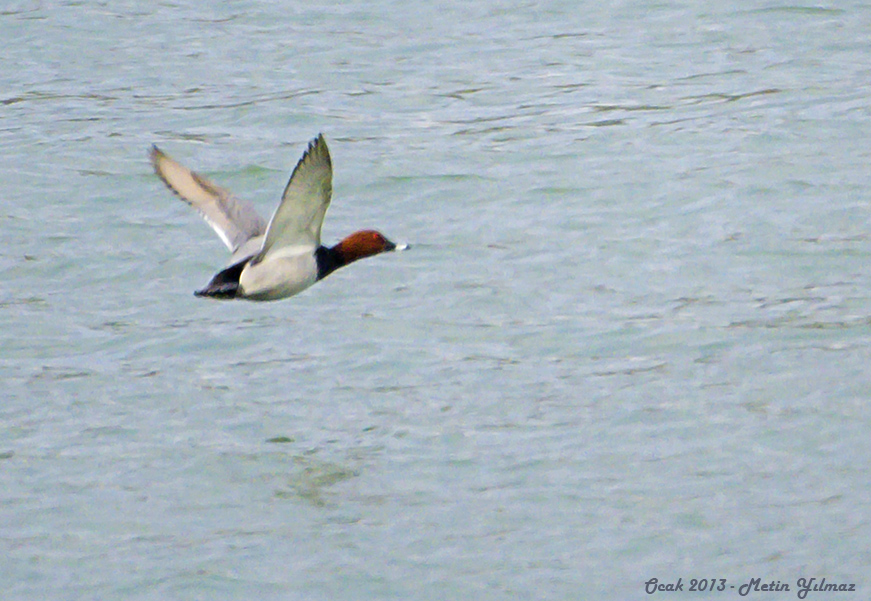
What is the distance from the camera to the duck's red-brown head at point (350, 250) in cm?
752

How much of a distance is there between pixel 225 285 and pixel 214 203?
0.88 m

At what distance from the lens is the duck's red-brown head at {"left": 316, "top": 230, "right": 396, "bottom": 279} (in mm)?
7520

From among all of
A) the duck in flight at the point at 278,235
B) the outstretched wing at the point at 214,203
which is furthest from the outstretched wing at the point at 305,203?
the outstretched wing at the point at 214,203

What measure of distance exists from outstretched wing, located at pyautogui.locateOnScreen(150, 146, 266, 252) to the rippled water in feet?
2.62

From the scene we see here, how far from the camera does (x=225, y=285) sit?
719 centimetres

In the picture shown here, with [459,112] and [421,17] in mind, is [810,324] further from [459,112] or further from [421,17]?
[421,17]

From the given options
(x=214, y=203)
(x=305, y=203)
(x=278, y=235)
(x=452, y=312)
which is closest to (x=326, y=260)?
(x=278, y=235)

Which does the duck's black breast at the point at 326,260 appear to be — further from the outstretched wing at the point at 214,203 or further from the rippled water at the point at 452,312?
the rippled water at the point at 452,312

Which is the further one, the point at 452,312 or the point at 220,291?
the point at 452,312

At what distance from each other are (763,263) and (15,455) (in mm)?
4515

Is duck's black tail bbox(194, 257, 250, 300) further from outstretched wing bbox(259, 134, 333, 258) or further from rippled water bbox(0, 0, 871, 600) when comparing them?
rippled water bbox(0, 0, 871, 600)

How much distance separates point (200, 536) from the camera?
6500 millimetres

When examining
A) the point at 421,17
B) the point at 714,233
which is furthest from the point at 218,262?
the point at 421,17

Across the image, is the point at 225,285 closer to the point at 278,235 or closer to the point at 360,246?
the point at 278,235
